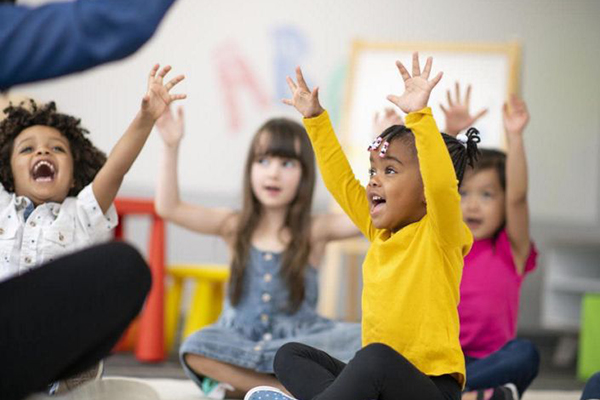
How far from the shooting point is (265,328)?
1.94 metres

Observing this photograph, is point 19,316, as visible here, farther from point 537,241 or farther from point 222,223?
point 537,241

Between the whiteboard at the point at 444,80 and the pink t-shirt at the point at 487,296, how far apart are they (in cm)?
133

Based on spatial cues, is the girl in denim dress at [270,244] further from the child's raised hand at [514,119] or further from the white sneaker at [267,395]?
the white sneaker at [267,395]

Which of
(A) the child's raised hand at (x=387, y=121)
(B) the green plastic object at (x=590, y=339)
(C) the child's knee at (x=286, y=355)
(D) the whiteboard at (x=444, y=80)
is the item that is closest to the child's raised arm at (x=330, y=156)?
(C) the child's knee at (x=286, y=355)

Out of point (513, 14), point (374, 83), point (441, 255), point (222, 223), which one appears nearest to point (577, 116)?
point (513, 14)

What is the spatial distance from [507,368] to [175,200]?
31.5 inches

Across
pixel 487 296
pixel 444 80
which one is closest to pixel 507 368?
pixel 487 296

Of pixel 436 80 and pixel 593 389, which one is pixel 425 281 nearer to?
pixel 436 80

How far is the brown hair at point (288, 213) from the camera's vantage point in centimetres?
196

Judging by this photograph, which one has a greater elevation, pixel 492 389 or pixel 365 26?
pixel 365 26

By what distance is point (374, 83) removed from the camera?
132 inches

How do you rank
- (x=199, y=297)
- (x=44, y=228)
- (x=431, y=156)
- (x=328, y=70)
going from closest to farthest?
(x=431, y=156) → (x=44, y=228) → (x=199, y=297) → (x=328, y=70)

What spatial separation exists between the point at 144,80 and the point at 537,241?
176 cm

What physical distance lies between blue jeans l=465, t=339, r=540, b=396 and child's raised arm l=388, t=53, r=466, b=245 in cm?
60
